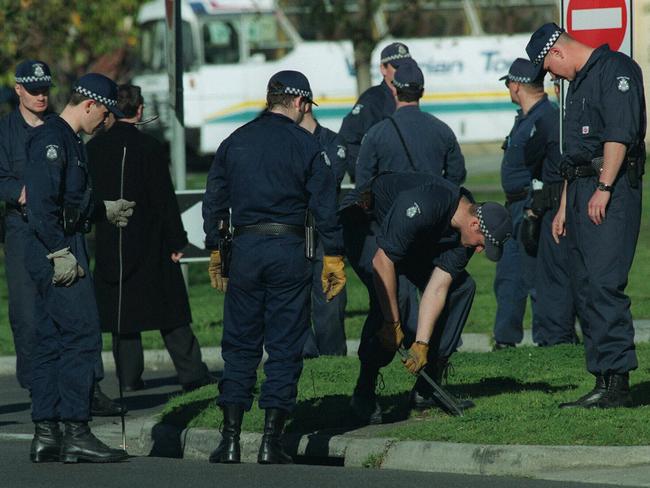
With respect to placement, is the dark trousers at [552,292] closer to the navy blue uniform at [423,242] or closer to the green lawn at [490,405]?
the green lawn at [490,405]

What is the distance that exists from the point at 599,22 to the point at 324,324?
307 cm

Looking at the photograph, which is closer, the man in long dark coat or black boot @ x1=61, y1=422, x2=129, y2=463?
black boot @ x1=61, y1=422, x2=129, y2=463

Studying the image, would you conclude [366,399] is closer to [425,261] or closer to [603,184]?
[425,261]

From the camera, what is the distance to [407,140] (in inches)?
416

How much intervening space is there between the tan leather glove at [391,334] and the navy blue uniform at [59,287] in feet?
4.79

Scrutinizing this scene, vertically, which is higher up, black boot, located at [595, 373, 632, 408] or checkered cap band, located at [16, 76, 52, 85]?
checkered cap band, located at [16, 76, 52, 85]

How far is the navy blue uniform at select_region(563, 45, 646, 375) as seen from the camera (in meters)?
8.26

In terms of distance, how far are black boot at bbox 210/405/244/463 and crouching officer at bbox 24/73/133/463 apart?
1.77 feet

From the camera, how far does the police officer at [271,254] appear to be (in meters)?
7.77

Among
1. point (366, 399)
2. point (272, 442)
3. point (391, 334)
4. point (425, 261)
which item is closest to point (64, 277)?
point (272, 442)

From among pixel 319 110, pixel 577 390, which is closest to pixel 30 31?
pixel 319 110

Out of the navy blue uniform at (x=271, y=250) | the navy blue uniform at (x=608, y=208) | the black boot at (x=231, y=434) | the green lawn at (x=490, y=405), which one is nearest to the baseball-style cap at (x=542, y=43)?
the navy blue uniform at (x=608, y=208)

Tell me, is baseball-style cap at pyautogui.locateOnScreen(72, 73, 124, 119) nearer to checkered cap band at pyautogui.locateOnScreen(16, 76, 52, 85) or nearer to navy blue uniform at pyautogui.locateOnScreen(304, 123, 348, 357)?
checkered cap band at pyautogui.locateOnScreen(16, 76, 52, 85)

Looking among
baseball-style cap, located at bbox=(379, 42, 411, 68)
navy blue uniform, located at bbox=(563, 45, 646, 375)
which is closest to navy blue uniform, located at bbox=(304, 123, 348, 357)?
baseball-style cap, located at bbox=(379, 42, 411, 68)
